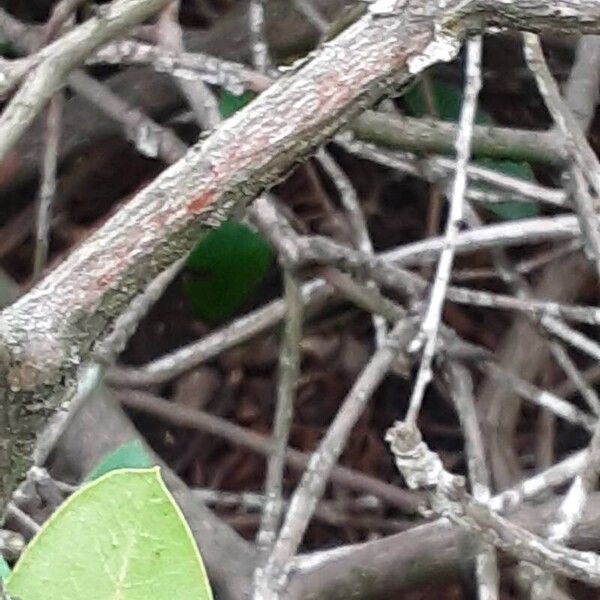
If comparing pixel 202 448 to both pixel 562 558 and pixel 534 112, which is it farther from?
pixel 562 558

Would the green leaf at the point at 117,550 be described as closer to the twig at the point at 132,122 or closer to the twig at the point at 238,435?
the twig at the point at 132,122

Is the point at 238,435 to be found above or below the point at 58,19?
below

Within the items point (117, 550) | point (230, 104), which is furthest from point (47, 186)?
point (117, 550)

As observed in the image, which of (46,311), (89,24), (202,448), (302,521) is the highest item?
(89,24)

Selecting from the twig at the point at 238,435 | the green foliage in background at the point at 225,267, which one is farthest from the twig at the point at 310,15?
the twig at the point at 238,435

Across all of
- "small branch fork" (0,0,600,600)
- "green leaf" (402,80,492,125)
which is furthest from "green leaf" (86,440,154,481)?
"green leaf" (402,80,492,125)

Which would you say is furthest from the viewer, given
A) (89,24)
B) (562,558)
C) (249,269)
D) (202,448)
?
(202,448)

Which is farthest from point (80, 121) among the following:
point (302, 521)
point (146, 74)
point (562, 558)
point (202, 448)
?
point (562, 558)

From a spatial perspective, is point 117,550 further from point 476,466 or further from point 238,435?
point 238,435
